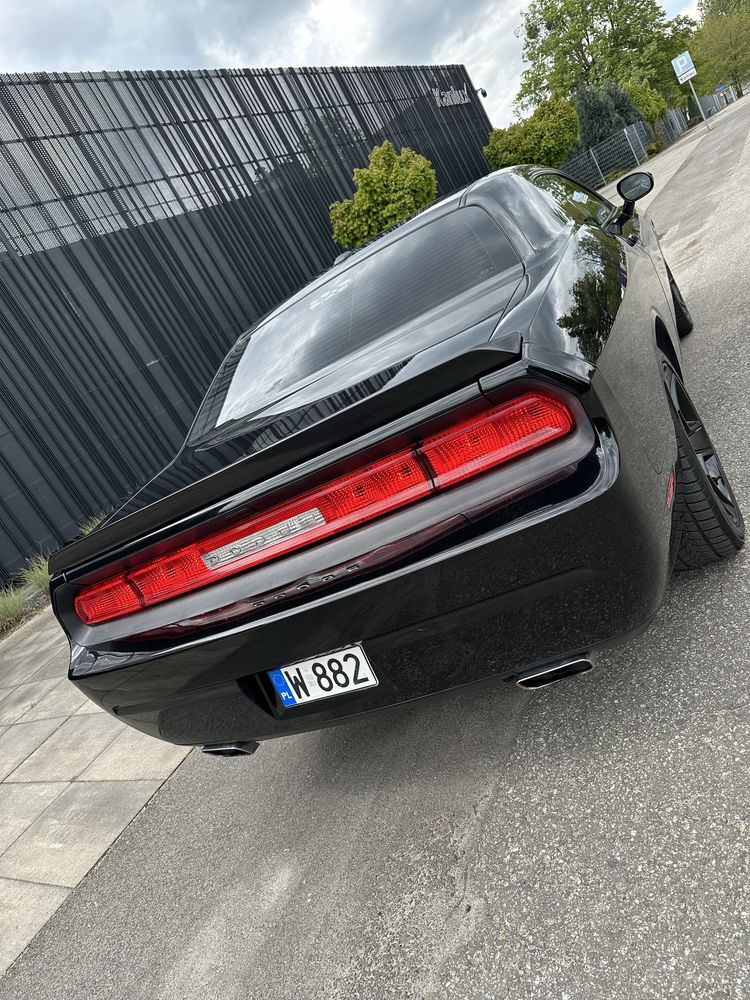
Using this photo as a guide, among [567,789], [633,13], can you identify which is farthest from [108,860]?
[633,13]

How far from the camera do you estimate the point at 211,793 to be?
2936 millimetres

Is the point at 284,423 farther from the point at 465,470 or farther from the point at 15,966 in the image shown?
the point at 15,966

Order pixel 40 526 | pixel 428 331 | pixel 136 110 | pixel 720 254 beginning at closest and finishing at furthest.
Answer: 1. pixel 428 331
2. pixel 720 254
3. pixel 40 526
4. pixel 136 110

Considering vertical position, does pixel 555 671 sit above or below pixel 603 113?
below

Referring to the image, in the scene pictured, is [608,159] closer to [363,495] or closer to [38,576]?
[38,576]

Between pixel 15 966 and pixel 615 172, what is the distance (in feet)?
117

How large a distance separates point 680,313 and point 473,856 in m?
3.69

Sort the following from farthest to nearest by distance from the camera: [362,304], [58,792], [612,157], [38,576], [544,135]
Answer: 1. [612,157]
2. [544,135]
3. [38,576]
4. [58,792]
5. [362,304]

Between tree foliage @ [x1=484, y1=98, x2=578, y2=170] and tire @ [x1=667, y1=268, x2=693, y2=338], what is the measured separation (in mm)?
23599

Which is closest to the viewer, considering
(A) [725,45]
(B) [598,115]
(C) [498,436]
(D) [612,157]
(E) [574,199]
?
(C) [498,436]

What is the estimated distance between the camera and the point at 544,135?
1021 inches

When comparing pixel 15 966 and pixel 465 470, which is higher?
pixel 465 470

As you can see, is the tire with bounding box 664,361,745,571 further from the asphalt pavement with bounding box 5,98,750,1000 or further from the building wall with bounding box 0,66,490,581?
the building wall with bounding box 0,66,490,581

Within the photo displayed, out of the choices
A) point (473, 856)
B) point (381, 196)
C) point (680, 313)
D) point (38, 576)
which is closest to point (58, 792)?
point (473, 856)
